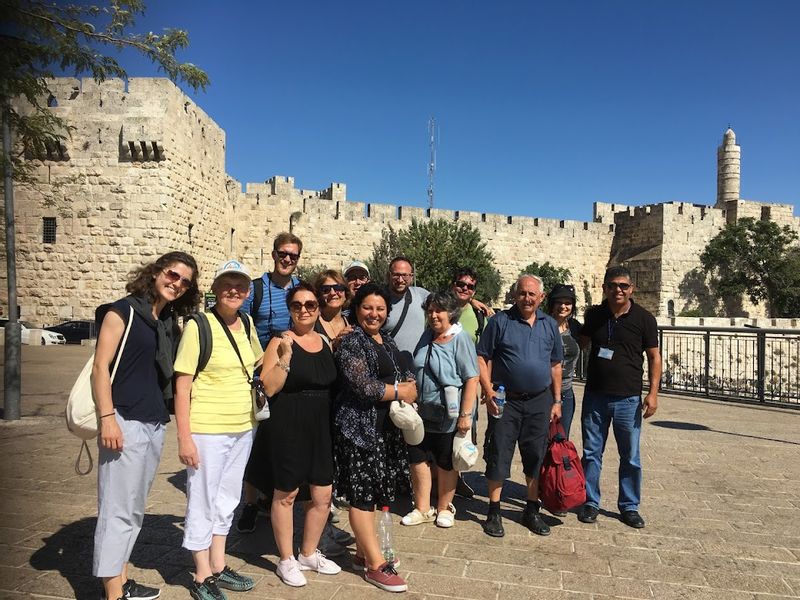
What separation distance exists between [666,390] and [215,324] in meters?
10.4

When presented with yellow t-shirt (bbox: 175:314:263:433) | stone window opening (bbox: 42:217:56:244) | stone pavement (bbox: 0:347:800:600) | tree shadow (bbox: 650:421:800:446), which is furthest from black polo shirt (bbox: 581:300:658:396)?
stone window opening (bbox: 42:217:56:244)

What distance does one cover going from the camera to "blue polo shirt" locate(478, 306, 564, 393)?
4.23 m

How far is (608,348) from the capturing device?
4574 millimetres

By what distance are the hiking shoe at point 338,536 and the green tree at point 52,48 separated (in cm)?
297

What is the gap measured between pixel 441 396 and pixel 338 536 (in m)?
1.11

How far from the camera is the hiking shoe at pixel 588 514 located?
4.38 metres

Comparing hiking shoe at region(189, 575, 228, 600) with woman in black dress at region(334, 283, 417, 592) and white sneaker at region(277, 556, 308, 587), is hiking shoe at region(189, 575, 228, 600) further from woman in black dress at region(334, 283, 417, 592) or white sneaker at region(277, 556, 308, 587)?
woman in black dress at region(334, 283, 417, 592)

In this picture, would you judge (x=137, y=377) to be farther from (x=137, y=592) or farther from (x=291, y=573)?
(x=291, y=573)

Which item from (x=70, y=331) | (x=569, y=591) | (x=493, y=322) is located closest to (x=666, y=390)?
(x=493, y=322)

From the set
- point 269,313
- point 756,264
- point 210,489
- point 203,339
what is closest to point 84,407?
point 203,339

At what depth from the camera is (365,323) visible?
3494mm

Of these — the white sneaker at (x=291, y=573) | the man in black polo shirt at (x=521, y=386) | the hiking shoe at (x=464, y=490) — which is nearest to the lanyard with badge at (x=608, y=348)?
the man in black polo shirt at (x=521, y=386)

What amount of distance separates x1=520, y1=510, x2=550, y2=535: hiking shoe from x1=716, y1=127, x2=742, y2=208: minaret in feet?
134

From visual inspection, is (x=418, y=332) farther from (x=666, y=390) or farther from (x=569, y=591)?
(x=666, y=390)
